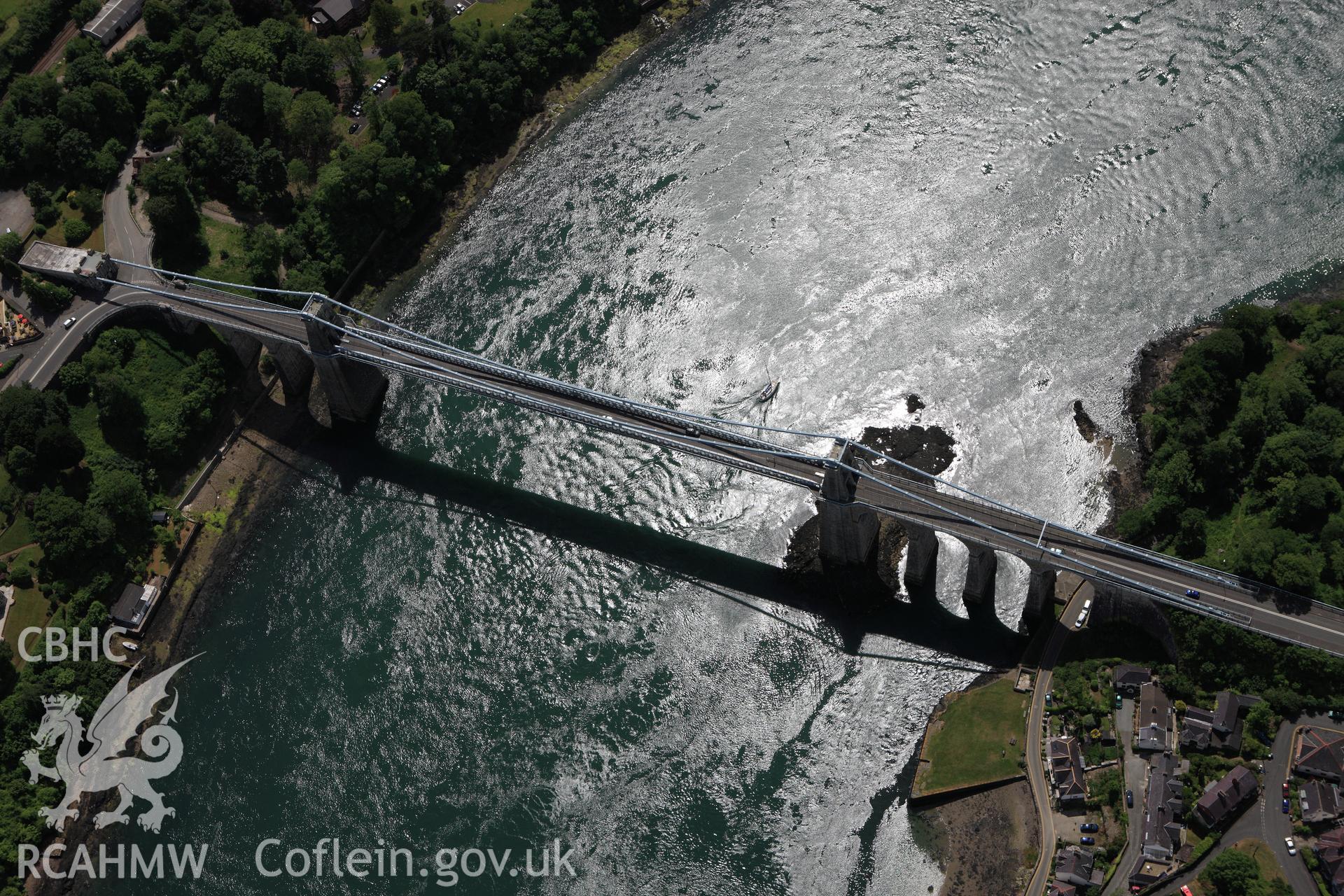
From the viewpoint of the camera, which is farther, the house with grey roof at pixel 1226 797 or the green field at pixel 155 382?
the green field at pixel 155 382

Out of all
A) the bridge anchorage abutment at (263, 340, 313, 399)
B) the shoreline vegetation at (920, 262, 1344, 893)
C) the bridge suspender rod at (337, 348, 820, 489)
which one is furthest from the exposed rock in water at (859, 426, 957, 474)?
the bridge anchorage abutment at (263, 340, 313, 399)

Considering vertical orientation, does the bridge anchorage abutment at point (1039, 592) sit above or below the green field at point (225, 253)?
below

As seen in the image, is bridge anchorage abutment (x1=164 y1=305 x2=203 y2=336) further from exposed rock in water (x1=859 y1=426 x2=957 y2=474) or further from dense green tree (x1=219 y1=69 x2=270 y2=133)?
exposed rock in water (x1=859 y1=426 x2=957 y2=474)

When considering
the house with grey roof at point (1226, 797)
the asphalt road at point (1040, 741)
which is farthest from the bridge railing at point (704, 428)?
the house with grey roof at point (1226, 797)

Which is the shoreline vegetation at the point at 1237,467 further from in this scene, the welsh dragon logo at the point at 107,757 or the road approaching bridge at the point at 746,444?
the welsh dragon logo at the point at 107,757

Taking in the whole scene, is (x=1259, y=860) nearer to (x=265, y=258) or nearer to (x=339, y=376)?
(x=339, y=376)

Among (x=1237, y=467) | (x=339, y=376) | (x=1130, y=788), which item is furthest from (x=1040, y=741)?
(x=339, y=376)

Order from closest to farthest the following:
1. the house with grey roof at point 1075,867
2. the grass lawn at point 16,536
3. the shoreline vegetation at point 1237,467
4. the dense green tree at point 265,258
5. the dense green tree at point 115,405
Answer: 1. the house with grey roof at point 1075,867
2. the shoreline vegetation at point 1237,467
3. the grass lawn at point 16,536
4. the dense green tree at point 115,405
5. the dense green tree at point 265,258
